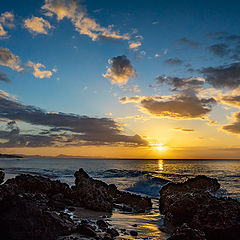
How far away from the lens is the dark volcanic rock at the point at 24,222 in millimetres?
4777

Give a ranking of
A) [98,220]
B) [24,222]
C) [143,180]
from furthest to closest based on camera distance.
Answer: [143,180]
[98,220]
[24,222]

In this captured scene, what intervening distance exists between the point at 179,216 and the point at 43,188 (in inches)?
351

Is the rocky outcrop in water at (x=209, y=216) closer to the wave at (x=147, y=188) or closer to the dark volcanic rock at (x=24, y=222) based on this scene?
the dark volcanic rock at (x=24, y=222)

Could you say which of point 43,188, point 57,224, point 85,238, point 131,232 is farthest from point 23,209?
point 43,188

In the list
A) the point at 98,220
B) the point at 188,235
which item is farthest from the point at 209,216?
the point at 98,220

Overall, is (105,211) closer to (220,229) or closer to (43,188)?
(43,188)

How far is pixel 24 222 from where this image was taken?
16.2ft

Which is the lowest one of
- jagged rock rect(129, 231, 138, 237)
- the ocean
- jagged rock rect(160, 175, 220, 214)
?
the ocean

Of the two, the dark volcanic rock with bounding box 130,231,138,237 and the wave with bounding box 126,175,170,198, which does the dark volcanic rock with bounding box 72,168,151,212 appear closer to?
the dark volcanic rock with bounding box 130,231,138,237

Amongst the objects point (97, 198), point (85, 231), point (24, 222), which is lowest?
point (97, 198)

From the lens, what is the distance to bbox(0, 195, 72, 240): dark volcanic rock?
4777 mm

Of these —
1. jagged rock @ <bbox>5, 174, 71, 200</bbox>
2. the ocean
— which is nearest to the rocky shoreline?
jagged rock @ <bbox>5, 174, 71, 200</bbox>

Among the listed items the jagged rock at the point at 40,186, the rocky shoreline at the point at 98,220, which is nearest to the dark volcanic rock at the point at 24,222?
the rocky shoreline at the point at 98,220

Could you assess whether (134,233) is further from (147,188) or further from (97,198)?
(147,188)
